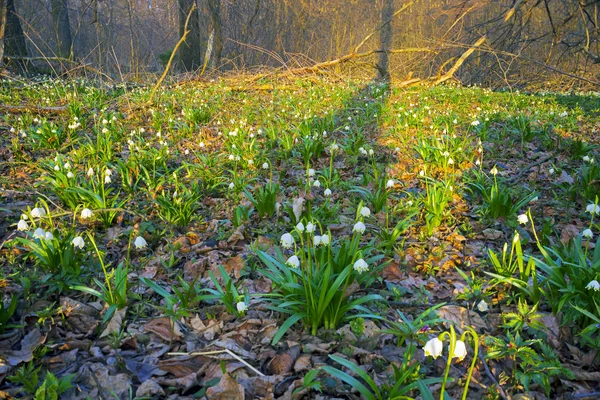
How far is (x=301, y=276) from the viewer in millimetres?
2135

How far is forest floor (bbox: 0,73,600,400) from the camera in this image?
1.82 m

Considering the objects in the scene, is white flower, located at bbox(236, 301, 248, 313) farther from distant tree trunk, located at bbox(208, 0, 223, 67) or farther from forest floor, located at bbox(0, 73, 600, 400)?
distant tree trunk, located at bbox(208, 0, 223, 67)

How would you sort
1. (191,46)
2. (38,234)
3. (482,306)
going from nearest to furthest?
(482,306)
(38,234)
(191,46)

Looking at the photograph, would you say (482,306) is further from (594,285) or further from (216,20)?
(216,20)

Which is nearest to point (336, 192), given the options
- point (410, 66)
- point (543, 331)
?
point (543, 331)

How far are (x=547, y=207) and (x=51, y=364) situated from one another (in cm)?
358

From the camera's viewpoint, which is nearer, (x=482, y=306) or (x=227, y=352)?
(x=227, y=352)

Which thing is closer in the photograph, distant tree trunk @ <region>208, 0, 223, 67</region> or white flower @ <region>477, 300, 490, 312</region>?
white flower @ <region>477, 300, 490, 312</region>

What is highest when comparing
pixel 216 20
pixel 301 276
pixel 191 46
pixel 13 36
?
pixel 216 20

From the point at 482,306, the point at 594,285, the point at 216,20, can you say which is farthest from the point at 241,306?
the point at 216,20

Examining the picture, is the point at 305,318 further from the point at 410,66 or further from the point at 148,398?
the point at 410,66

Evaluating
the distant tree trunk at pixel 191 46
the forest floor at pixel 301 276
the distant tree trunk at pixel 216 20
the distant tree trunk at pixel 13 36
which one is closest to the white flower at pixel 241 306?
the forest floor at pixel 301 276

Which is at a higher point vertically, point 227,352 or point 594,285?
point 594,285

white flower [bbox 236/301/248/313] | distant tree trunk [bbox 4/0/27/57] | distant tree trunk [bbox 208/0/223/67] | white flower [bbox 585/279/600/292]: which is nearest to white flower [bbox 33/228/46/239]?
white flower [bbox 236/301/248/313]
